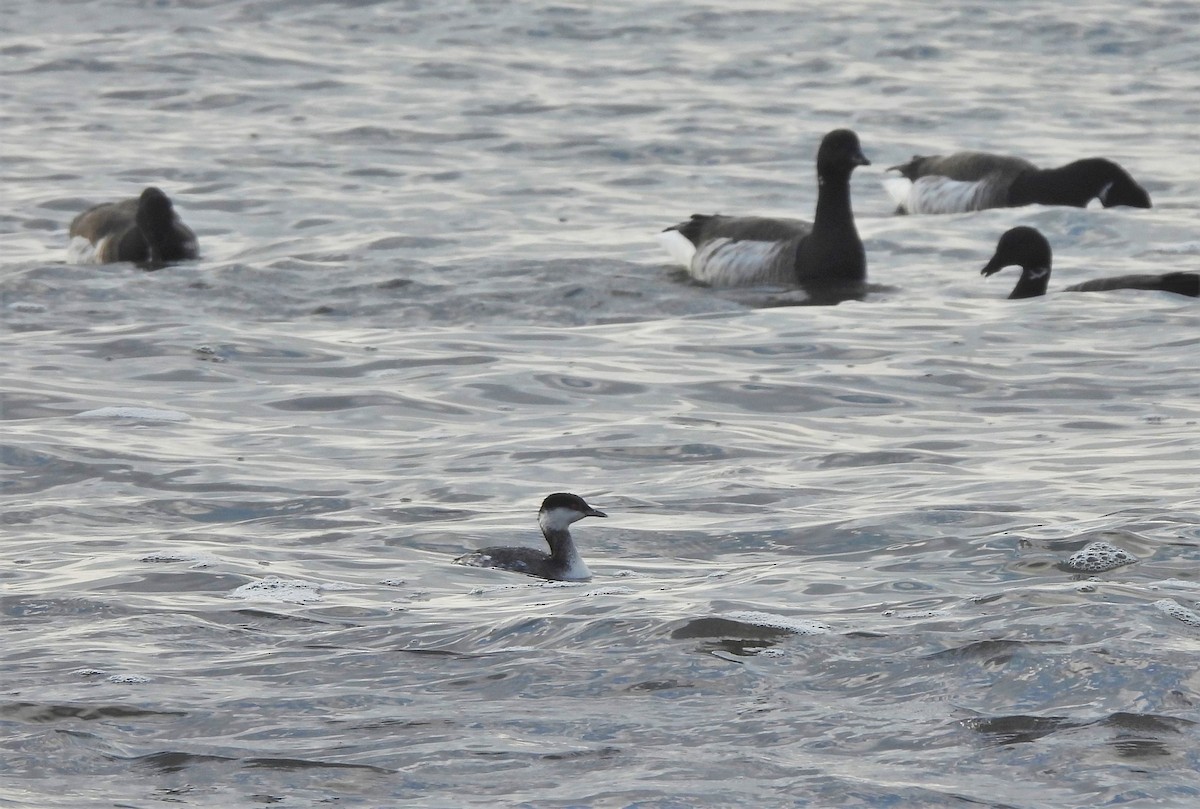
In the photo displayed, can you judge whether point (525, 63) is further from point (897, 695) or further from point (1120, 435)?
point (897, 695)

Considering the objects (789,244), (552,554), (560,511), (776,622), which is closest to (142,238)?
(789,244)

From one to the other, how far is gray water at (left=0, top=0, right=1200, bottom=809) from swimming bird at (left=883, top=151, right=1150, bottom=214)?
0.44 metres

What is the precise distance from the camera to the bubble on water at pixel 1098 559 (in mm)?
7656

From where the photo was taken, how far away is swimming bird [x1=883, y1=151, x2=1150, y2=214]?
1872 centimetres

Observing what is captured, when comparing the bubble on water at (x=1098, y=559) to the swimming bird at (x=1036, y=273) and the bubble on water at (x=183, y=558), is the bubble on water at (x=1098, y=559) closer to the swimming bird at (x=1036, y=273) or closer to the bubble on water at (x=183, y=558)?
the bubble on water at (x=183, y=558)

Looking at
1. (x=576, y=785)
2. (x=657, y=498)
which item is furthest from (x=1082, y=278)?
(x=576, y=785)

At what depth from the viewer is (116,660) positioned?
6.75 meters

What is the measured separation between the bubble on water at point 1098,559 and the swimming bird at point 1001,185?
37.3ft

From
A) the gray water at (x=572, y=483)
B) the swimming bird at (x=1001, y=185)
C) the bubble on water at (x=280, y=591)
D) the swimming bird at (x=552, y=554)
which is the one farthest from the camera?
the swimming bird at (x=1001, y=185)

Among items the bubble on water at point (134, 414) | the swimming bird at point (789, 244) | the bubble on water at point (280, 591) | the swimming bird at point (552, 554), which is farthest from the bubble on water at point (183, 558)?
the swimming bird at point (789, 244)

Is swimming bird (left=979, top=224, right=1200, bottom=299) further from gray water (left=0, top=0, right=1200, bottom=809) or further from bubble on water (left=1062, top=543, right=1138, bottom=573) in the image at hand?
bubble on water (left=1062, top=543, right=1138, bottom=573)

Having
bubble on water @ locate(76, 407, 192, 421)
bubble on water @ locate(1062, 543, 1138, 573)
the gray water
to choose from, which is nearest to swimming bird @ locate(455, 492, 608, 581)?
the gray water

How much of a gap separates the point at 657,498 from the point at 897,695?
301cm

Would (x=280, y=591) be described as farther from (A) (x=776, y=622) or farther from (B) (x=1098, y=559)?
(B) (x=1098, y=559)
